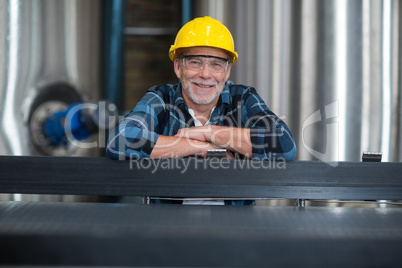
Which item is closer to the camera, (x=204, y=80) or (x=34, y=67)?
(x=204, y=80)

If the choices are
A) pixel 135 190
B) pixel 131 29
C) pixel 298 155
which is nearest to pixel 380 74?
pixel 298 155

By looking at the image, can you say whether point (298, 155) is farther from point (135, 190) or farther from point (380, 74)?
point (135, 190)

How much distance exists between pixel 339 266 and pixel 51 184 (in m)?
0.47

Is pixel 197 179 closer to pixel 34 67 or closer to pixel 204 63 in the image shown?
pixel 204 63

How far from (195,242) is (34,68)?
1398 mm

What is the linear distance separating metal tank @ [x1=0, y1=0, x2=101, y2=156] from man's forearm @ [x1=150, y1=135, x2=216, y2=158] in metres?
0.73

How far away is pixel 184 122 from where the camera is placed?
1367 millimetres

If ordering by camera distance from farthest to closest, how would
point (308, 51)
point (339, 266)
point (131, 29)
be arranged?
point (131, 29), point (308, 51), point (339, 266)

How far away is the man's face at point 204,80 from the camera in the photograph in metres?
1.34

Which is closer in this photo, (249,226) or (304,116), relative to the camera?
(249,226)

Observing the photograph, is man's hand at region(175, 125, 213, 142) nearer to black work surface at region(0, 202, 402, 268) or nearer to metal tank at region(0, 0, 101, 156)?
black work surface at region(0, 202, 402, 268)

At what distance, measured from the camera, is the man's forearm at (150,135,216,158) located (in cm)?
112

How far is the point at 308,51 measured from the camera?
163 centimetres

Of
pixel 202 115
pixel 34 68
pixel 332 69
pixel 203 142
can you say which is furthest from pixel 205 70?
pixel 34 68
